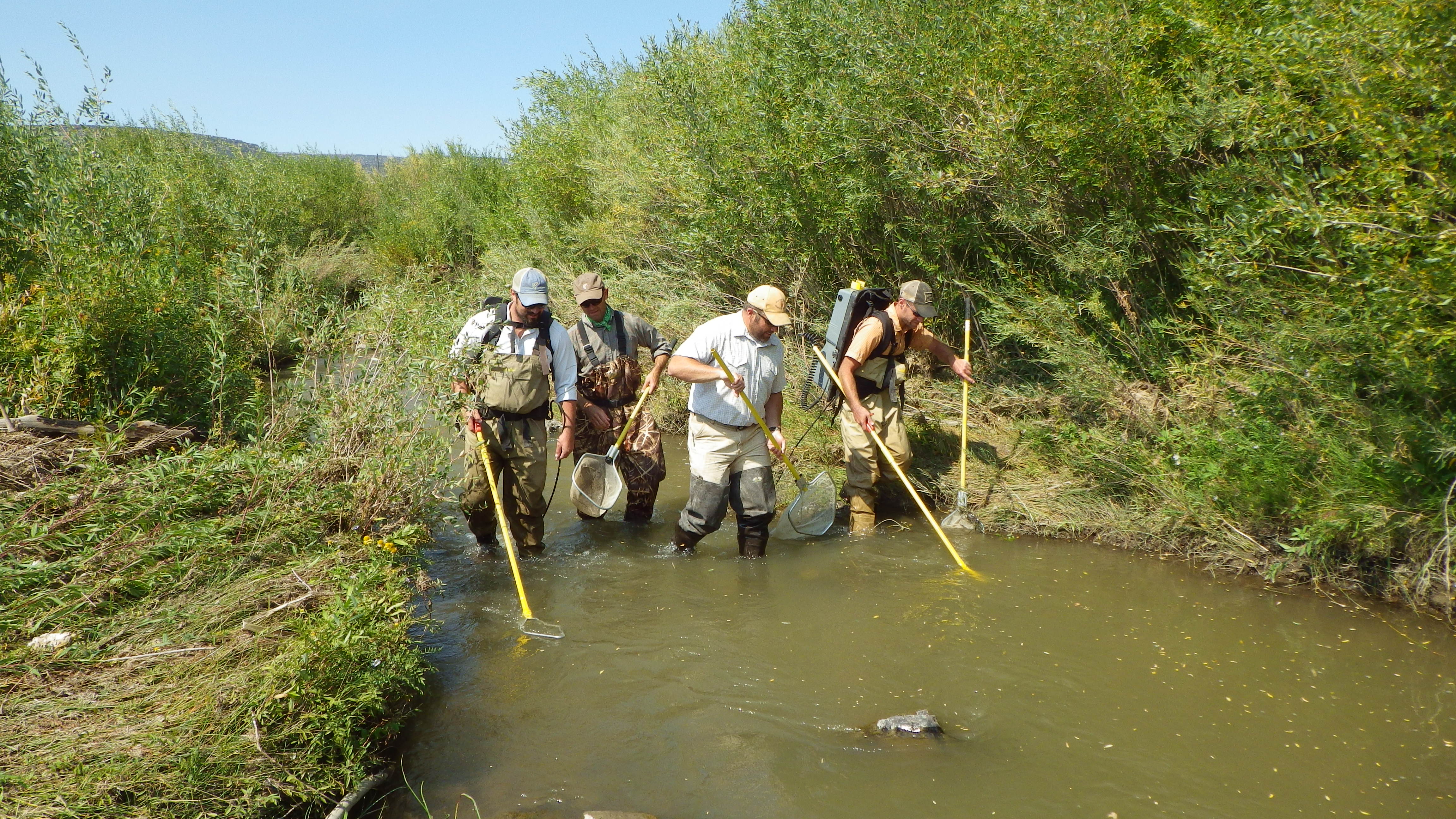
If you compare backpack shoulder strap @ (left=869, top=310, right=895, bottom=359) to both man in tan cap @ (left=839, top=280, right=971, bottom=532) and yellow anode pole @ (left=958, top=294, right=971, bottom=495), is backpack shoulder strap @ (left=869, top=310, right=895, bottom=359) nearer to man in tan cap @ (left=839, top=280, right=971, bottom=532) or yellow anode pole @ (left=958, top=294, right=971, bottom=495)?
man in tan cap @ (left=839, top=280, right=971, bottom=532)

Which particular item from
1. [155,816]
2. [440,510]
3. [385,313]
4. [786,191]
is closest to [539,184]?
[786,191]

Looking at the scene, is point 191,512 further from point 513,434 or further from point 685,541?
point 685,541

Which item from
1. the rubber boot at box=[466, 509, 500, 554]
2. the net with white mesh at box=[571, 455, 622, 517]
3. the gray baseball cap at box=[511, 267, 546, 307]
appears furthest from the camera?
the net with white mesh at box=[571, 455, 622, 517]

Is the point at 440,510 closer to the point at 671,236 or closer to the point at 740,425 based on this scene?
the point at 740,425

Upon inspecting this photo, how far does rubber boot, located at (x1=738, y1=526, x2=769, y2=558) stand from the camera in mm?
6734

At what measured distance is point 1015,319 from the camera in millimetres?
8266

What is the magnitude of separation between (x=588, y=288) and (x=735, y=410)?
1713 millimetres

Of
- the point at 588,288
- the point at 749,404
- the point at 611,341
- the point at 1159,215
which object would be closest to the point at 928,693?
the point at 749,404

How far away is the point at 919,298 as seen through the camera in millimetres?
7094

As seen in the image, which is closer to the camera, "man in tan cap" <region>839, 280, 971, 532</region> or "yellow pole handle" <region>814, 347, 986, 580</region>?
"yellow pole handle" <region>814, 347, 986, 580</region>

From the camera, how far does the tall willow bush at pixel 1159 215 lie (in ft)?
16.7

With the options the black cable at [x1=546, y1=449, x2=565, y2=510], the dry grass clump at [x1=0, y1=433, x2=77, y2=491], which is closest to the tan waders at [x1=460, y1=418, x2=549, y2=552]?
the black cable at [x1=546, y1=449, x2=565, y2=510]

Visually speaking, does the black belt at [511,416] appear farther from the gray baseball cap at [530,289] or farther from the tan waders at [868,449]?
the tan waders at [868,449]

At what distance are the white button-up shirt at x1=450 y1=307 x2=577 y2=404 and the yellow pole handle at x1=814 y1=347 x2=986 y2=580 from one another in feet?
7.03
